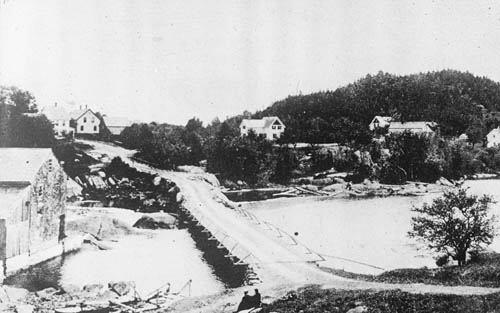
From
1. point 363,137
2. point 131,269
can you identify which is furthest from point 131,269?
point 363,137

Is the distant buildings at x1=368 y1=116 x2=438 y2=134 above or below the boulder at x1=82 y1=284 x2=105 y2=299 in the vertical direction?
above

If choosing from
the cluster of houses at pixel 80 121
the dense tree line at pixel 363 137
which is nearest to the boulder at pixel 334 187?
the dense tree line at pixel 363 137

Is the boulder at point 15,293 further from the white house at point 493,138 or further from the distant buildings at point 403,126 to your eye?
the white house at point 493,138

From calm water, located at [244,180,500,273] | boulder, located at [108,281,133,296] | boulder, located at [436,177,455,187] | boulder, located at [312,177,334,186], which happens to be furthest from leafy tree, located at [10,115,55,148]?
boulder, located at [436,177,455,187]

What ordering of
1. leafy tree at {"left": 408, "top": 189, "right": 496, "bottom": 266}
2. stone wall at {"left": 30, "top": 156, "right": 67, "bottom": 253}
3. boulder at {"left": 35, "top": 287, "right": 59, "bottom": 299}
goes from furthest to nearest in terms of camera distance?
leafy tree at {"left": 408, "top": 189, "right": 496, "bottom": 266} < stone wall at {"left": 30, "top": 156, "right": 67, "bottom": 253} < boulder at {"left": 35, "top": 287, "right": 59, "bottom": 299}

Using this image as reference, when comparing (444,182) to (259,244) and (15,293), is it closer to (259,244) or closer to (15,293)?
(259,244)

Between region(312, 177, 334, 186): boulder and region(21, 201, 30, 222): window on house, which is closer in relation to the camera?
region(21, 201, 30, 222): window on house

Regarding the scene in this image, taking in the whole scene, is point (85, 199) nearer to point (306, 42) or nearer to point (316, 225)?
point (316, 225)

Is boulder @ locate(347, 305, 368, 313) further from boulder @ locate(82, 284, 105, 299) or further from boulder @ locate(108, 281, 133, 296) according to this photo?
boulder @ locate(82, 284, 105, 299)

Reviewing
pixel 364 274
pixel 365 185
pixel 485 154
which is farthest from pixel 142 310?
pixel 485 154
